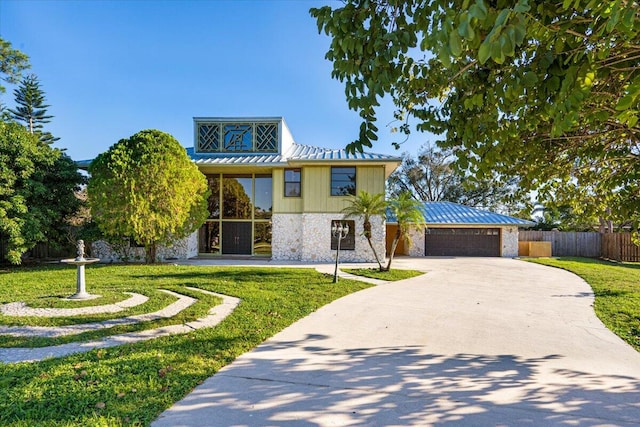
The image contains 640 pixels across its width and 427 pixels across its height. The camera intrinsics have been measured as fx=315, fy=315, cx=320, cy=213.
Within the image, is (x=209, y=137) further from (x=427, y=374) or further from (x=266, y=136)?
(x=427, y=374)

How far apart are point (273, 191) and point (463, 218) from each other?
38.5 ft

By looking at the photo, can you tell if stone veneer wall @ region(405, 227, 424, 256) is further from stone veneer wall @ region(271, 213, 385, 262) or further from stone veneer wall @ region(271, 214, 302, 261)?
stone veneer wall @ region(271, 214, 302, 261)

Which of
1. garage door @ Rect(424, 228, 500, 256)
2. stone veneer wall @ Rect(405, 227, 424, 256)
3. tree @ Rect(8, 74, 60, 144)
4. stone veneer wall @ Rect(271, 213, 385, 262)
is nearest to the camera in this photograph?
stone veneer wall @ Rect(271, 213, 385, 262)

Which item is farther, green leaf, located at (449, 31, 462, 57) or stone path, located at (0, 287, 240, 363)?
stone path, located at (0, 287, 240, 363)

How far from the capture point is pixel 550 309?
6.56 meters

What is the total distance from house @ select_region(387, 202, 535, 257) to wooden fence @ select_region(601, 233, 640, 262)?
4786 mm

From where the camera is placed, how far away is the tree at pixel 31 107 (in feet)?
91.5

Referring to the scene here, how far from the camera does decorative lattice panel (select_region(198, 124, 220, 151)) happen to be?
16.9 metres

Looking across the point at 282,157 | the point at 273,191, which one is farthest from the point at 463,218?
the point at 273,191

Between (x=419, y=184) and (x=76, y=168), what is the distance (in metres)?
Result: 27.3

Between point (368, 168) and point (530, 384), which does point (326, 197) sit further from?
point (530, 384)

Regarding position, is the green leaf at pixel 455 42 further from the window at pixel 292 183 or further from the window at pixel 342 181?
the window at pixel 292 183

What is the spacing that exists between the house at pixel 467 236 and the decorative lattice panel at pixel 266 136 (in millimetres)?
7849

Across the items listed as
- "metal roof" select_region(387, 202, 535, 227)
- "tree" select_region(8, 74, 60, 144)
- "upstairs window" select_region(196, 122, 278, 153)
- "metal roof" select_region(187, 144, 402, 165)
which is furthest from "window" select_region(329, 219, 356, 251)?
"tree" select_region(8, 74, 60, 144)
